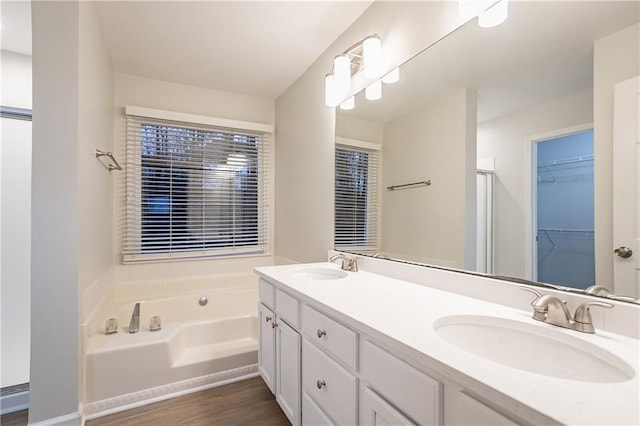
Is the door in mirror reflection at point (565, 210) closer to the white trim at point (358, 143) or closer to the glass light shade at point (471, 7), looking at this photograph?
the glass light shade at point (471, 7)

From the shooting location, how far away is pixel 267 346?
1.79 metres

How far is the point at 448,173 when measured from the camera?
1.43 meters

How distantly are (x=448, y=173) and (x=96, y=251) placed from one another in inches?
88.3

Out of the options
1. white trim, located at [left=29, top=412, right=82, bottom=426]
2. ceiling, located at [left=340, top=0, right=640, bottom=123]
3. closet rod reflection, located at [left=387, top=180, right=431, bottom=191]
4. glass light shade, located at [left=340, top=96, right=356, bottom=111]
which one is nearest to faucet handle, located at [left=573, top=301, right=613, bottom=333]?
ceiling, located at [left=340, top=0, right=640, bottom=123]

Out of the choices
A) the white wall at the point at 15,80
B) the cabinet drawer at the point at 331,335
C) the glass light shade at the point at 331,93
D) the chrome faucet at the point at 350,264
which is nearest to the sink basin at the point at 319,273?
the chrome faucet at the point at 350,264

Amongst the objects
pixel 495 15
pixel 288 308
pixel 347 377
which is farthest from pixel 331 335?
pixel 495 15

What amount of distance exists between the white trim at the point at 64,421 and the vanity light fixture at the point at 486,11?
8.93 ft

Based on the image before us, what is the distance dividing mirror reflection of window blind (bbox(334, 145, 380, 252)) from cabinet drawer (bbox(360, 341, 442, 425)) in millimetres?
1005

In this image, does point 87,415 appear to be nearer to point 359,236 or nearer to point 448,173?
point 359,236

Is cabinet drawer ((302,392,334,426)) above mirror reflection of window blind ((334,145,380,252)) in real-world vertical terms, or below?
below

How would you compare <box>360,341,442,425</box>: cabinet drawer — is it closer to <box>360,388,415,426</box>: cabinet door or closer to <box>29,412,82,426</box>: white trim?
<box>360,388,415,426</box>: cabinet door

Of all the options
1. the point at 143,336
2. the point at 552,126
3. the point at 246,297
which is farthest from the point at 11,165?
the point at 552,126

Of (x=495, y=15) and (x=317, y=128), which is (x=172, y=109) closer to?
(x=317, y=128)

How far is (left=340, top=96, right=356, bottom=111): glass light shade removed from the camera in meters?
2.05
